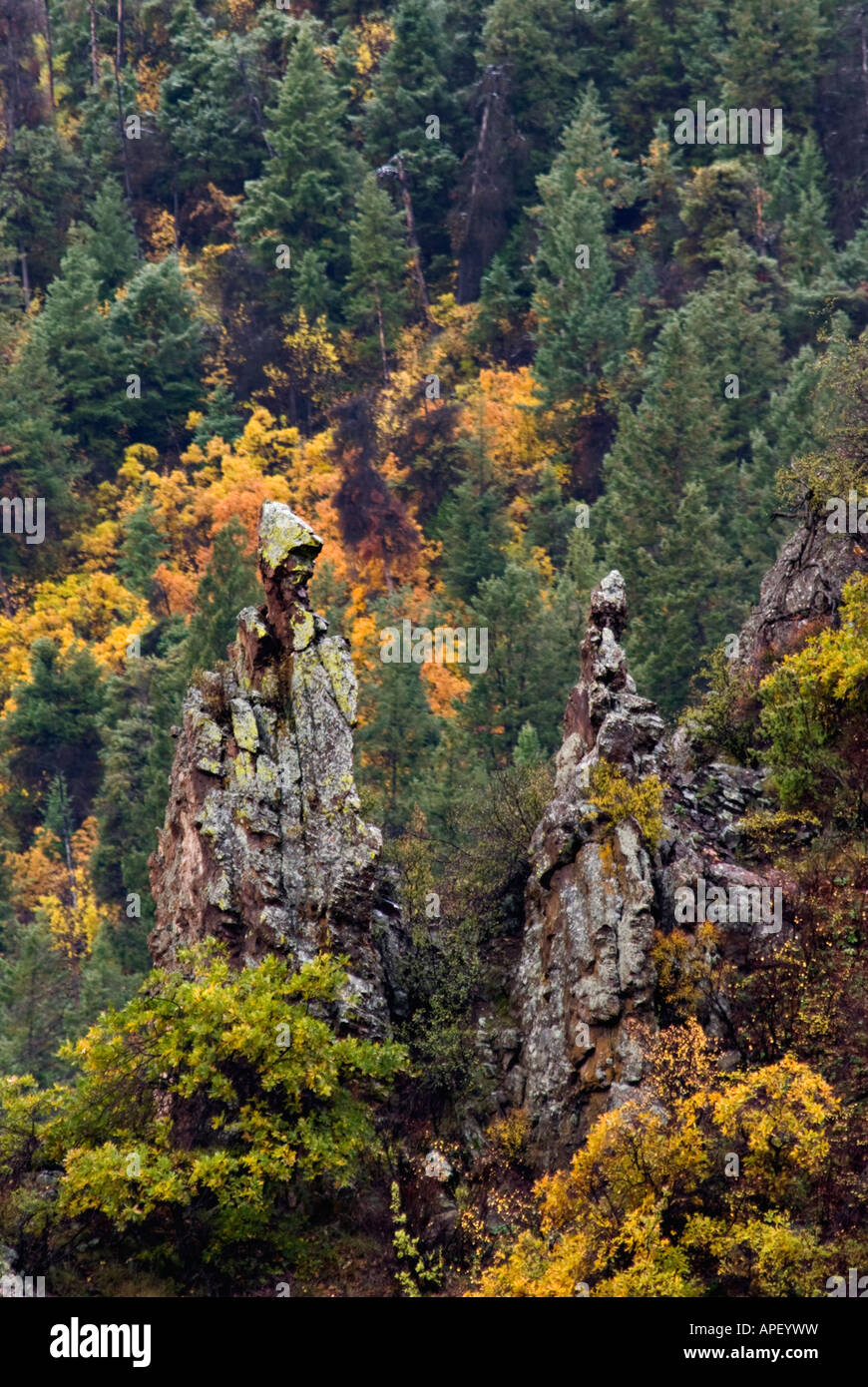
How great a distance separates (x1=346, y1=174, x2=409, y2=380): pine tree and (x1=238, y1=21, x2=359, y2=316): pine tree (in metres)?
1.74

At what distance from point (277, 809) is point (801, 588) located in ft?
44.4

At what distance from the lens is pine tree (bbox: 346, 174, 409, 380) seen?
80188 millimetres

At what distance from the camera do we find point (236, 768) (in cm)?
3425

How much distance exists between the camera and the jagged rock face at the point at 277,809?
107 feet

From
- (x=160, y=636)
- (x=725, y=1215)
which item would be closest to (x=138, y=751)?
(x=160, y=636)

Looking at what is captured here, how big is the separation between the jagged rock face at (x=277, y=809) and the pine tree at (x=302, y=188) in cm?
5101

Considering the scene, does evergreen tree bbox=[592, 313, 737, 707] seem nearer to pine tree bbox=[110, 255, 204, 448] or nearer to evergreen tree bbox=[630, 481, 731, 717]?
evergreen tree bbox=[630, 481, 731, 717]

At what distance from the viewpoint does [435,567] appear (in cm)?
7462

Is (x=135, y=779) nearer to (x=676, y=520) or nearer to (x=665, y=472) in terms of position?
(x=676, y=520)

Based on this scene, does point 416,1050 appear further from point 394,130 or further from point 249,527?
Answer: point 394,130

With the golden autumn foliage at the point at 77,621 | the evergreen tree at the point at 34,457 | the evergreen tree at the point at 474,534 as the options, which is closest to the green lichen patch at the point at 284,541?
the evergreen tree at the point at 474,534

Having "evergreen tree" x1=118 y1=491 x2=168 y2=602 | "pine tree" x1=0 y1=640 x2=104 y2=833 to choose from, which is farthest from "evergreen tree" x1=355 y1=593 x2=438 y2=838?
"evergreen tree" x1=118 y1=491 x2=168 y2=602

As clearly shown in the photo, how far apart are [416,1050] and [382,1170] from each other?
2.67 meters
